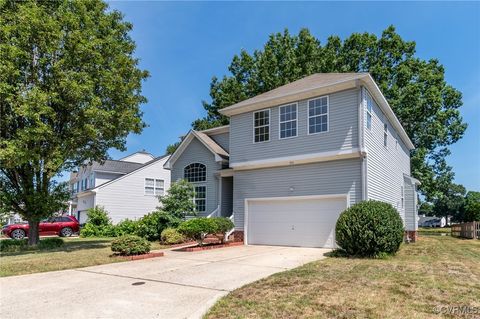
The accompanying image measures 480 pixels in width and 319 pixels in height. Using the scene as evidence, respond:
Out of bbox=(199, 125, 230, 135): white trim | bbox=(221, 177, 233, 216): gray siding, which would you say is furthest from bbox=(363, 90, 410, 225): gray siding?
bbox=(199, 125, 230, 135): white trim

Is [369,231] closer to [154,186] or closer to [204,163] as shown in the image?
[204,163]

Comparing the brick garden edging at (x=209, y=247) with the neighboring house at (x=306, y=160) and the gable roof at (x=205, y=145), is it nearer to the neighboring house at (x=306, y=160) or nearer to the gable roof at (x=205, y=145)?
the neighboring house at (x=306, y=160)

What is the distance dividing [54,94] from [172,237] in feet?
25.6

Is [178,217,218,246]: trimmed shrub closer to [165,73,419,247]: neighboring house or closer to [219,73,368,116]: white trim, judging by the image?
[165,73,419,247]: neighboring house

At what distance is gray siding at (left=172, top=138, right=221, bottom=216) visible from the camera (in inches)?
793

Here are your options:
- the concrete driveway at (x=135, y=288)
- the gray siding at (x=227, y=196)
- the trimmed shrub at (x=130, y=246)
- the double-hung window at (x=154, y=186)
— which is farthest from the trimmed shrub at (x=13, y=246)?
the double-hung window at (x=154, y=186)

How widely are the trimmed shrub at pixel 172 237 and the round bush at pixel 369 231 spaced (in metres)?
7.78

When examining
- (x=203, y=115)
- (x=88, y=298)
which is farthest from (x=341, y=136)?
(x=203, y=115)

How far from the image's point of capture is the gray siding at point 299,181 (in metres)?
14.6

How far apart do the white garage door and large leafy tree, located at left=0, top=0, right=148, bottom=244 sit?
719 cm

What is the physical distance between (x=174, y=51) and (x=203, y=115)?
51.6ft

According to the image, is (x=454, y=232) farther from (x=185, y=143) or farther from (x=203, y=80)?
(x=203, y=80)

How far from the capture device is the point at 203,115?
3662 cm

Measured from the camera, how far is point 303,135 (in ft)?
51.9
